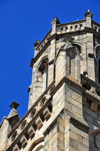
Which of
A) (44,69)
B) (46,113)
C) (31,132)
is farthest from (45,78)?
(46,113)

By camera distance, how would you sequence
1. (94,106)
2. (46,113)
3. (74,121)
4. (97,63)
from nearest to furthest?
(74,121), (94,106), (46,113), (97,63)

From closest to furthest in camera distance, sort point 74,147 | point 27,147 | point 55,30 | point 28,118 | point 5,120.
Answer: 1. point 74,147
2. point 27,147
3. point 28,118
4. point 5,120
5. point 55,30

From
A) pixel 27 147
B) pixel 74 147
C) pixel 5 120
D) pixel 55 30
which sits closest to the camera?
pixel 74 147

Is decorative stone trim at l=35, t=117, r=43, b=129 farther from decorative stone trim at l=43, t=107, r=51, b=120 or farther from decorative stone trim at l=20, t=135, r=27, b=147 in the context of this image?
decorative stone trim at l=20, t=135, r=27, b=147

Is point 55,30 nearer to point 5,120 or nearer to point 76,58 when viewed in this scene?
point 5,120

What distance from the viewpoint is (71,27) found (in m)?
28.6

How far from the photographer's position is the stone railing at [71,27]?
28.4 metres

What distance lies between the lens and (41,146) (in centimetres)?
1988

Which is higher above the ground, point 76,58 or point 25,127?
point 76,58

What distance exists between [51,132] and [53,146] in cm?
81

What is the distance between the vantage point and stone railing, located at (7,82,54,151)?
20355mm

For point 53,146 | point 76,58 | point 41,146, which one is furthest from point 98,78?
point 53,146

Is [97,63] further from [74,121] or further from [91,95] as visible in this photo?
[74,121]

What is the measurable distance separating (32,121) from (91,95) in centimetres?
277
